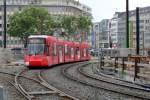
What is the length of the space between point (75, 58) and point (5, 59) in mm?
10204

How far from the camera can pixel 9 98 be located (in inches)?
658

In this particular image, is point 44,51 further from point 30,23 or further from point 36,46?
point 30,23

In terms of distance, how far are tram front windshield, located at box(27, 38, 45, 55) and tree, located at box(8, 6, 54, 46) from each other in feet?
171

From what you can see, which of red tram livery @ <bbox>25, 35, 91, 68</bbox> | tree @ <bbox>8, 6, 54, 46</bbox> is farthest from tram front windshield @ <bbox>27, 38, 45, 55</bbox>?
tree @ <bbox>8, 6, 54, 46</bbox>

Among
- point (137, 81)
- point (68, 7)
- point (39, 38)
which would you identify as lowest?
point (137, 81)

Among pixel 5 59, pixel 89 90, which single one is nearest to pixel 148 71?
pixel 89 90

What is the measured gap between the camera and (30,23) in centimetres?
9575

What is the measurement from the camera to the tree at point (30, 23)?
313 ft

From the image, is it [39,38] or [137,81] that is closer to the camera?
[137,81]

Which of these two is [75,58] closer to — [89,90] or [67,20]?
[89,90]

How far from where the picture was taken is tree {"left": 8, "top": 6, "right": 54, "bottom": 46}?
95494 mm

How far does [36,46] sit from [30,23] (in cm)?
5602

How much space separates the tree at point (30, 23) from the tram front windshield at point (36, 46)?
5207 cm

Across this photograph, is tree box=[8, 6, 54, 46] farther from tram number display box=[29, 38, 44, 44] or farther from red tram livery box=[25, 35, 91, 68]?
tram number display box=[29, 38, 44, 44]
